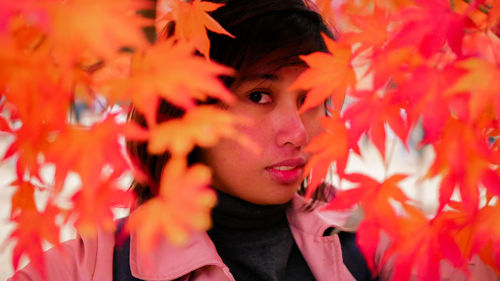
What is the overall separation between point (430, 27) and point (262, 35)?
0.58m

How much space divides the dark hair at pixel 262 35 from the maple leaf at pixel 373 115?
39cm

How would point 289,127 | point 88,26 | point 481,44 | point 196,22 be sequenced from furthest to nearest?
point 481,44
point 289,127
point 196,22
point 88,26

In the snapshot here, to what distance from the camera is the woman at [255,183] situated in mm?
1318

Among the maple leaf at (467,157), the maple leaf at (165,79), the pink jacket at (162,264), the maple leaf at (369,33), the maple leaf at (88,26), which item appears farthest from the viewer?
the pink jacket at (162,264)

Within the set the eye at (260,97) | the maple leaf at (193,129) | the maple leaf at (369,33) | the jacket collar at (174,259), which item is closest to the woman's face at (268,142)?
the eye at (260,97)

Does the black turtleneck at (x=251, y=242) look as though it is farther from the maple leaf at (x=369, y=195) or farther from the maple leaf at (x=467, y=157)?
the maple leaf at (x=467, y=157)

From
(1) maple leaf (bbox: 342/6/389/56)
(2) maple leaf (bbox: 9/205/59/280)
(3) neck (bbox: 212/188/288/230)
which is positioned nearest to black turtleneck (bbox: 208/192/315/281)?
(3) neck (bbox: 212/188/288/230)

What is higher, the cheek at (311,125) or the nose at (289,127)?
the nose at (289,127)

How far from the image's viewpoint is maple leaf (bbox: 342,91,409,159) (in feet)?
3.17

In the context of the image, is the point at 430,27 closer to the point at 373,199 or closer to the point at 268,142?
the point at 373,199

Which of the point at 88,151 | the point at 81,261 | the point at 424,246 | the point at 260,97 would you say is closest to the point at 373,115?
the point at 424,246

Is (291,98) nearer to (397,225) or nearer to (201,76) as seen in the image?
(397,225)

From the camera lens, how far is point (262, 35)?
4.45 feet

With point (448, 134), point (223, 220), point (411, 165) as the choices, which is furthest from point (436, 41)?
point (411, 165)
